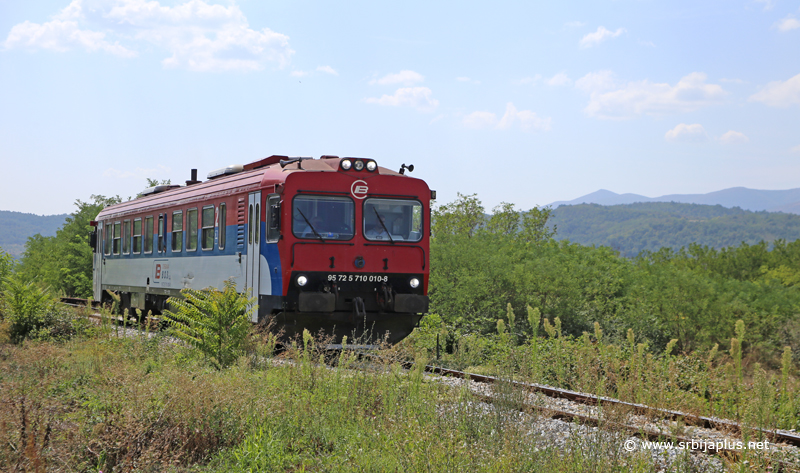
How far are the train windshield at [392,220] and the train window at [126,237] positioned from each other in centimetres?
879

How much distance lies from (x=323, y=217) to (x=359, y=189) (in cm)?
78

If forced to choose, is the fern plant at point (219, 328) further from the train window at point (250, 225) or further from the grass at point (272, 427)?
the train window at point (250, 225)

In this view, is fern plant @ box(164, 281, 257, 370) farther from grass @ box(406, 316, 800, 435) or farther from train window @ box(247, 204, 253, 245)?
train window @ box(247, 204, 253, 245)

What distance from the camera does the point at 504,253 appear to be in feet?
66.9

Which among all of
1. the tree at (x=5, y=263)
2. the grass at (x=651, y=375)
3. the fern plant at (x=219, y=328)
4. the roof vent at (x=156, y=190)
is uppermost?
the roof vent at (x=156, y=190)

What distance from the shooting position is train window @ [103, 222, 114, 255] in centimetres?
1995

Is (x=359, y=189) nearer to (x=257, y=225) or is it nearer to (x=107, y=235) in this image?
(x=257, y=225)

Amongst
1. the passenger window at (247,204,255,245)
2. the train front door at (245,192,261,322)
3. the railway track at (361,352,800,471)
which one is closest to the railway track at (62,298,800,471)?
the railway track at (361,352,800,471)

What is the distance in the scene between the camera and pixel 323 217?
1166 cm

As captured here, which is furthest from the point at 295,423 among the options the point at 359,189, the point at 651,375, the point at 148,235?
the point at 148,235

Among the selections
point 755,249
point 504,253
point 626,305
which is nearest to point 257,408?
point 504,253

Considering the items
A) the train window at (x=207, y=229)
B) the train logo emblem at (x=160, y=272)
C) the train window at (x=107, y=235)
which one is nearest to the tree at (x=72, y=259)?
the train window at (x=107, y=235)

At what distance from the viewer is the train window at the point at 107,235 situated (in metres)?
20.0

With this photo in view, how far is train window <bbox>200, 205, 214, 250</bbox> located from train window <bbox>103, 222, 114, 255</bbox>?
23.7 feet
